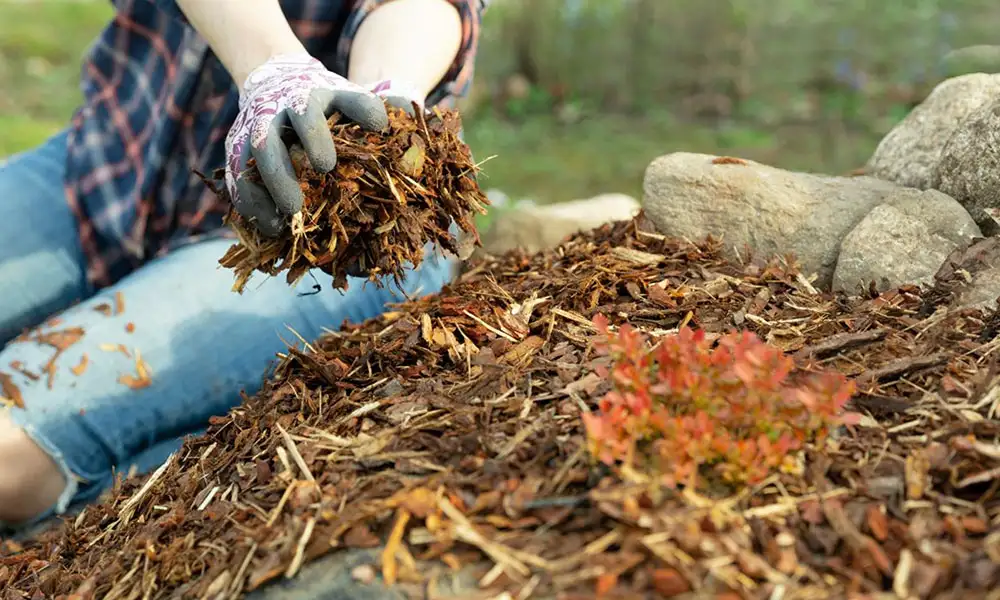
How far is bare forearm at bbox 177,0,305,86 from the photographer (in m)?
2.47

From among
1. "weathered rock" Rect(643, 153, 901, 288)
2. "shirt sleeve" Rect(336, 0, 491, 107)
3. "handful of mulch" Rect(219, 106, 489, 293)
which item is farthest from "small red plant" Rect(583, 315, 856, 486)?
"shirt sleeve" Rect(336, 0, 491, 107)

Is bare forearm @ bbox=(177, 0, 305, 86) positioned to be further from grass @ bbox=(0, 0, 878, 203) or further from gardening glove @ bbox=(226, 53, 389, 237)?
grass @ bbox=(0, 0, 878, 203)

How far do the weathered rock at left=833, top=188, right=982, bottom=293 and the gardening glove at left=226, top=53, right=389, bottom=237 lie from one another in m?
1.35

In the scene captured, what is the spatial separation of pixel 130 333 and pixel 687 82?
6.02 m

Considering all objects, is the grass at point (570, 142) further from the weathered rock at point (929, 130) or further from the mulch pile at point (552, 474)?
the mulch pile at point (552, 474)

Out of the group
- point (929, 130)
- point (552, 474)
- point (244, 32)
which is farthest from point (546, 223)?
point (552, 474)

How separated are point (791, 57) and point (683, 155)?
5214mm

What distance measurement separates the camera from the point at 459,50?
299 centimetres

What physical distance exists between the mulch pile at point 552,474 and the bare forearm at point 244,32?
0.82 metres

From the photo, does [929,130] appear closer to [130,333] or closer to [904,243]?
[904,243]

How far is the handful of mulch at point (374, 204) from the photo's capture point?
2010mm

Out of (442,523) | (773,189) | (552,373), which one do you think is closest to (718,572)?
(442,523)

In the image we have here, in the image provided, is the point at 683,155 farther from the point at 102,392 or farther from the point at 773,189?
the point at 102,392

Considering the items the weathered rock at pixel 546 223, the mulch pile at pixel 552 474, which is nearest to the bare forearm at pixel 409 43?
the mulch pile at pixel 552 474
